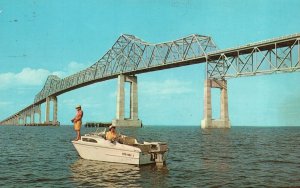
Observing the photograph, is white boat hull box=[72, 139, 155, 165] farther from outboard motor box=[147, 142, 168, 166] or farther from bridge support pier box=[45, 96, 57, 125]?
bridge support pier box=[45, 96, 57, 125]

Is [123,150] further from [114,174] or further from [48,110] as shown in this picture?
[48,110]

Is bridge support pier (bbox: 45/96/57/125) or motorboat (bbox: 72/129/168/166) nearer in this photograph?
motorboat (bbox: 72/129/168/166)

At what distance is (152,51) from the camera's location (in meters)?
118

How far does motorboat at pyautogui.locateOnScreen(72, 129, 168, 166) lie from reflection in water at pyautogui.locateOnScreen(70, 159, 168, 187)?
33 centimetres

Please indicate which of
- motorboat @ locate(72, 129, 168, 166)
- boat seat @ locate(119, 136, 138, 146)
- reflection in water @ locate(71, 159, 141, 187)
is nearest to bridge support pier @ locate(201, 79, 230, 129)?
motorboat @ locate(72, 129, 168, 166)

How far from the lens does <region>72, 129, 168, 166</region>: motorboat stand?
21.9m

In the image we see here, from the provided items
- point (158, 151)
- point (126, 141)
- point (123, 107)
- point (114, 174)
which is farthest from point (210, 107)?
point (114, 174)

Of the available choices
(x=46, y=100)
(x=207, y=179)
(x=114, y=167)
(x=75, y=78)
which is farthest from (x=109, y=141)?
(x=46, y=100)

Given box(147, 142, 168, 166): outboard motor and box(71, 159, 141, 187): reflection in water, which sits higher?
box(147, 142, 168, 166): outboard motor

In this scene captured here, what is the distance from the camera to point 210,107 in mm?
92125

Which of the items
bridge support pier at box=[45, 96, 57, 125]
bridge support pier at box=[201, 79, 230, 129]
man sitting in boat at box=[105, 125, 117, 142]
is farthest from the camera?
bridge support pier at box=[45, 96, 57, 125]

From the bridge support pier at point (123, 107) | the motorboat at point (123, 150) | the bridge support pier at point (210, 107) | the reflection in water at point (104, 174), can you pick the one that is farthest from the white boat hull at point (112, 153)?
the bridge support pier at point (123, 107)

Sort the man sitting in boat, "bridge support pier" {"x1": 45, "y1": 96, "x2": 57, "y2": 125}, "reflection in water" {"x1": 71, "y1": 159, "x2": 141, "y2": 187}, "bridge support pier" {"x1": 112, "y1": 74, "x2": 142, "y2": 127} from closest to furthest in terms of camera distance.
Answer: "reflection in water" {"x1": 71, "y1": 159, "x2": 141, "y2": 187}
the man sitting in boat
"bridge support pier" {"x1": 112, "y1": 74, "x2": 142, "y2": 127}
"bridge support pier" {"x1": 45, "y1": 96, "x2": 57, "y2": 125}

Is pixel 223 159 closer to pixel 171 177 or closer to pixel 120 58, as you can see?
pixel 171 177
